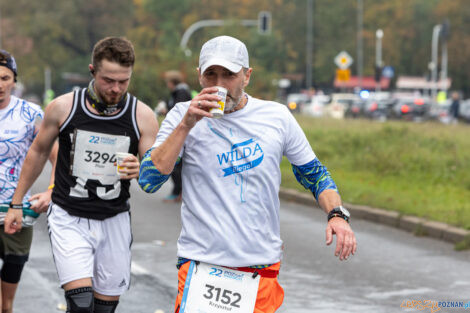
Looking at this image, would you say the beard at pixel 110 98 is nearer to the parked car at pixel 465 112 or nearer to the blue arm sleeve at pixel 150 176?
the blue arm sleeve at pixel 150 176

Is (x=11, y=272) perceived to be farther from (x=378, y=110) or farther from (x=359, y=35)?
(x=359, y=35)

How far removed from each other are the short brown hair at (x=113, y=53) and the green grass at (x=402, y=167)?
22.0ft

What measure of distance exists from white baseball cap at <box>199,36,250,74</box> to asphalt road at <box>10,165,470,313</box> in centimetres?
359

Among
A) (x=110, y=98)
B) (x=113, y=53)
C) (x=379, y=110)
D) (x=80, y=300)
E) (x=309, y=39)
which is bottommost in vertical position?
(x=379, y=110)

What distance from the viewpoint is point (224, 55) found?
12.3 feet

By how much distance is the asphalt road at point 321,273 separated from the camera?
738 cm

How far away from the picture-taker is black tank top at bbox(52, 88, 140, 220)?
4906 mm

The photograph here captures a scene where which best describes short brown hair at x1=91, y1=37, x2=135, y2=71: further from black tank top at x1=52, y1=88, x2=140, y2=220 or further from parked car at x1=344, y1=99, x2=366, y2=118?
parked car at x1=344, y1=99, x2=366, y2=118

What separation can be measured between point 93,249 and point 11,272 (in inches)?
48.7

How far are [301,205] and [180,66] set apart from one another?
21648 mm

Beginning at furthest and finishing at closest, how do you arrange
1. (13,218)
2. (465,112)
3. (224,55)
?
(465,112) → (13,218) → (224,55)

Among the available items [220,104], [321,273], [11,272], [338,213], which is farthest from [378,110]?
[220,104]

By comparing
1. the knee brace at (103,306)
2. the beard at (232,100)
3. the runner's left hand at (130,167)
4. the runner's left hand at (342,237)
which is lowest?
the knee brace at (103,306)

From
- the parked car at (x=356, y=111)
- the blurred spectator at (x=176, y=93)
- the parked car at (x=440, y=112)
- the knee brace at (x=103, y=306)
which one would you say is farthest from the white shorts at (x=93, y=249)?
the parked car at (x=356, y=111)
